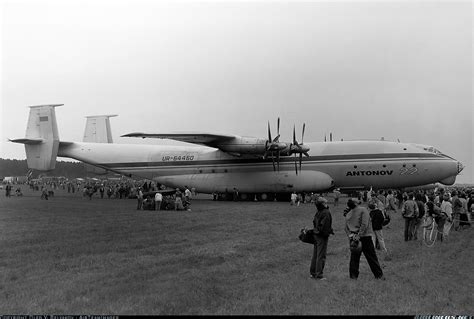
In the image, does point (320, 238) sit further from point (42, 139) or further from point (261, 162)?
point (42, 139)

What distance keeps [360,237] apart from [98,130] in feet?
122

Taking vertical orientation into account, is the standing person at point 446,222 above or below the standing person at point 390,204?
above

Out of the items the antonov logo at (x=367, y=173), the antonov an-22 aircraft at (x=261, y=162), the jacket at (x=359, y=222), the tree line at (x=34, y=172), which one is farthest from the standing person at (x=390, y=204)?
the tree line at (x=34, y=172)

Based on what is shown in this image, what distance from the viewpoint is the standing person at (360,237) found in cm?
928

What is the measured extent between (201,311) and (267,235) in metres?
8.39

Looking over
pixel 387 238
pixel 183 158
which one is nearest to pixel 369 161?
pixel 183 158

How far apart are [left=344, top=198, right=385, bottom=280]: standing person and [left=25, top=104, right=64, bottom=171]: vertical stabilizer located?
30641 mm

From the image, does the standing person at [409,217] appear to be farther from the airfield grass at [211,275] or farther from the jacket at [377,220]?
the jacket at [377,220]

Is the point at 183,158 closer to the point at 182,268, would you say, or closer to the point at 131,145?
the point at 131,145

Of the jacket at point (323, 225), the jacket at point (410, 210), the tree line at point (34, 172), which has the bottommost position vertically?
the tree line at point (34, 172)

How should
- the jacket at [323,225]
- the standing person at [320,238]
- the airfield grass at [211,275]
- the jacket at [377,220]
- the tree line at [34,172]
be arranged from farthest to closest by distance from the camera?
the tree line at [34,172], the jacket at [377,220], the jacket at [323,225], the standing person at [320,238], the airfield grass at [211,275]

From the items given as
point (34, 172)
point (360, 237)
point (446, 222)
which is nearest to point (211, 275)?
point (360, 237)

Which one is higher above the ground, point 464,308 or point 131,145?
point 131,145

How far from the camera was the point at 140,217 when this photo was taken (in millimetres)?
20828
